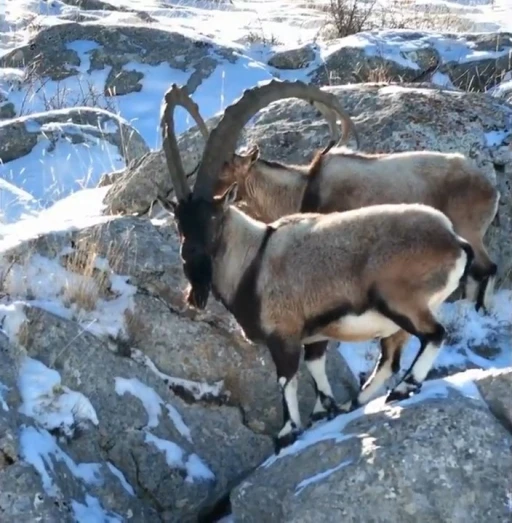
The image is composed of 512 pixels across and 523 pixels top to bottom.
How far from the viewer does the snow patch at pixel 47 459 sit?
5.23m

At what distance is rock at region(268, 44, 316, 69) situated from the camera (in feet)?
50.2

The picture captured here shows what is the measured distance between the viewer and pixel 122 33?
1606 centimetres

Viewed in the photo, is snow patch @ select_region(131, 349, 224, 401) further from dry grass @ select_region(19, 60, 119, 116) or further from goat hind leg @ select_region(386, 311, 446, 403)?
dry grass @ select_region(19, 60, 119, 116)

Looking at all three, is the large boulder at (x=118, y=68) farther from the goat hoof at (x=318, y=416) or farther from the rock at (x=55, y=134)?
the goat hoof at (x=318, y=416)

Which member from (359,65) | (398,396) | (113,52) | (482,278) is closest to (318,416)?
(398,396)

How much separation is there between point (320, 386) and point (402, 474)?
3.94 ft

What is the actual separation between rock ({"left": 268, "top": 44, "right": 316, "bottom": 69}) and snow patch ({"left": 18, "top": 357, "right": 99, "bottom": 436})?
10.2 m

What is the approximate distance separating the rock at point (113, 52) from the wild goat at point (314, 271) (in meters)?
8.93

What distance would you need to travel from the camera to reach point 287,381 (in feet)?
19.2

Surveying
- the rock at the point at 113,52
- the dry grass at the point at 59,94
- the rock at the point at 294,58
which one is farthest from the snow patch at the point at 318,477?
the rock at the point at 294,58

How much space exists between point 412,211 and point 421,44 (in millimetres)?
9619

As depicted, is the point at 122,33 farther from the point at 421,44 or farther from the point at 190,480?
the point at 190,480

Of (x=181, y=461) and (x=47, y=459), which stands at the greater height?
(x=47, y=459)

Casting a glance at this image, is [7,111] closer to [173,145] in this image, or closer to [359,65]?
[359,65]
